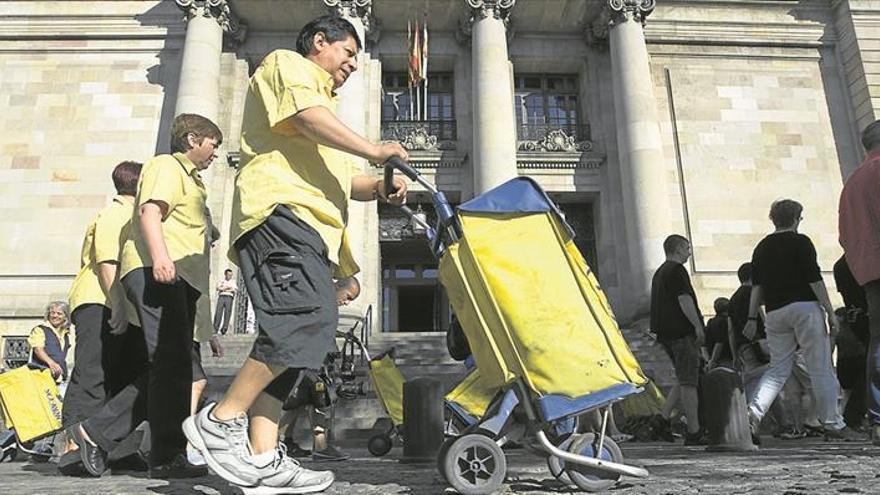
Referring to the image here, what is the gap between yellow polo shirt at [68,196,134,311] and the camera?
4.22 m

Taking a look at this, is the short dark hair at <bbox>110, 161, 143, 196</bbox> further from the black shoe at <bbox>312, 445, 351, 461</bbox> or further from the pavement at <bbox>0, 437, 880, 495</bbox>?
the black shoe at <bbox>312, 445, 351, 461</bbox>

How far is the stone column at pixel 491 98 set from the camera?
15.6 m

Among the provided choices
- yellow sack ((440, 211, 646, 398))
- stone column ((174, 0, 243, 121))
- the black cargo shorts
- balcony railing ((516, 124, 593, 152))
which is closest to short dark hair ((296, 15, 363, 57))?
the black cargo shorts

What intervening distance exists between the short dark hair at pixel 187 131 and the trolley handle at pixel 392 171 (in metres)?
1.45

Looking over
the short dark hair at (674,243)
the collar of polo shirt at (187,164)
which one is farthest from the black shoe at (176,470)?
the short dark hair at (674,243)

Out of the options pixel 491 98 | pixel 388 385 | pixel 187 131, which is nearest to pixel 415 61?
pixel 491 98

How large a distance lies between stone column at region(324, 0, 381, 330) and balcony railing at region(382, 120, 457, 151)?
88 cm

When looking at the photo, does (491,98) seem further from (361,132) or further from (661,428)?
(661,428)

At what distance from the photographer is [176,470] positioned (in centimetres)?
336

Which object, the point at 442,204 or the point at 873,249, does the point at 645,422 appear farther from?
the point at 442,204

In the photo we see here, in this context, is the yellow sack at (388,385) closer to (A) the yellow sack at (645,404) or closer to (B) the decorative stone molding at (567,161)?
(A) the yellow sack at (645,404)

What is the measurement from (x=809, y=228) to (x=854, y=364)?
12408 millimetres

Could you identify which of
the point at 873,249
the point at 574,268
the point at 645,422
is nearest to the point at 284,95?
the point at 574,268

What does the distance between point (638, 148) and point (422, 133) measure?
5.58 m
